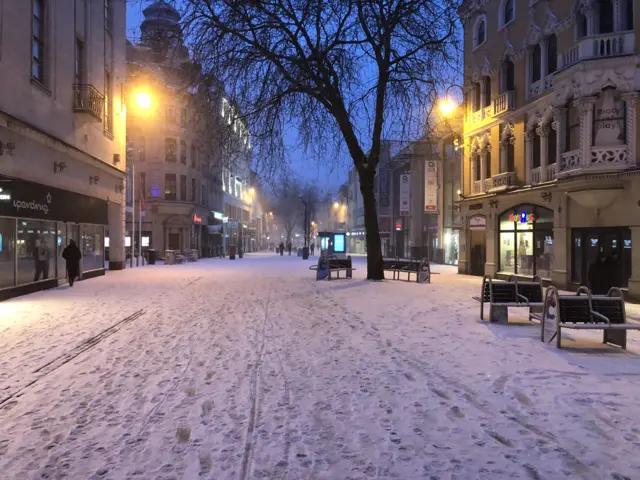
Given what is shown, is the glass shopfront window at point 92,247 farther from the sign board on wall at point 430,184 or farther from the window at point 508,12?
the window at point 508,12

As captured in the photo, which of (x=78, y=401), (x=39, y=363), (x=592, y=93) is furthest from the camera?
(x=592, y=93)

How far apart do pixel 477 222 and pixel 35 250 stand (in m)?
18.4

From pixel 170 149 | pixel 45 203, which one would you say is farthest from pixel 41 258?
Answer: pixel 170 149

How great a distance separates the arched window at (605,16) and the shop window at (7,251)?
741 inches

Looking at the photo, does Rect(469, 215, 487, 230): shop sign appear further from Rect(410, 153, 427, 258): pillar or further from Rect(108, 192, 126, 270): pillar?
Rect(410, 153, 427, 258): pillar

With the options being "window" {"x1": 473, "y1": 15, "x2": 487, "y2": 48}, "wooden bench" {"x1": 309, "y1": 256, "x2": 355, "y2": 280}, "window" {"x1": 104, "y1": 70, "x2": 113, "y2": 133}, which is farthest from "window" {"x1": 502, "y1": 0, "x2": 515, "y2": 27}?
"window" {"x1": 104, "y1": 70, "x2": 113, "y2": 133}

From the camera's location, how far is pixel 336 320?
10609mm

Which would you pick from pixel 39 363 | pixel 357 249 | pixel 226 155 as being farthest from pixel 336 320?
pixel 357 249

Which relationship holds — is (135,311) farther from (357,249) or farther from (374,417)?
(357,249)

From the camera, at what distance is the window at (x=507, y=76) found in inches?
864

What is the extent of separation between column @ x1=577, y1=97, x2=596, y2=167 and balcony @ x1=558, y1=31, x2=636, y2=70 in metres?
1.29

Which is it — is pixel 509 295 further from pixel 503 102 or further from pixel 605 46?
pixel 503 102

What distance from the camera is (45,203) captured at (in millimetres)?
16453

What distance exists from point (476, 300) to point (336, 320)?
517 centimetres
